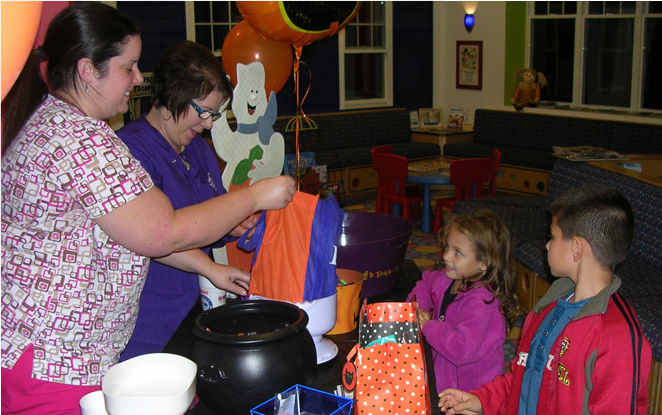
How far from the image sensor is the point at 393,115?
8992mm

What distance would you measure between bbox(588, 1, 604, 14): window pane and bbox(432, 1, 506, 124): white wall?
1075 mm

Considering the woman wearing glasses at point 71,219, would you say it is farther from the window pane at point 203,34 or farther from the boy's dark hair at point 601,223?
the window pane at point 203,34

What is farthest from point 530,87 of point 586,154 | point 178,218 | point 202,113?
point 178,218

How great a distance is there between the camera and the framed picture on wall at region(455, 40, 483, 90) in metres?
8.94

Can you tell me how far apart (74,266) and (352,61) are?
8000 mm

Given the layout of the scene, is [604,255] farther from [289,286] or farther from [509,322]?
[289,286]

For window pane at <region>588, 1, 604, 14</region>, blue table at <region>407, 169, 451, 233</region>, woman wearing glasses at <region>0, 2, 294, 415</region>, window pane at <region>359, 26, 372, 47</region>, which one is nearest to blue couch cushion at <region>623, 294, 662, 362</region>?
woman wearing glasses at <region>0, 2, 294, 415</region>

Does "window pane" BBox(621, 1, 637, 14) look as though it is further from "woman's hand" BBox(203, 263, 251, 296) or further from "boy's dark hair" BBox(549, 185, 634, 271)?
"woman's hand" BBox(203, 263, 251, 296)

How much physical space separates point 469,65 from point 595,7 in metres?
1.82

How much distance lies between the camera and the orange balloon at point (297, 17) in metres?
2.58

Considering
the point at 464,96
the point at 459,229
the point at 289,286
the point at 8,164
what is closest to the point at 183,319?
the point at 289,286

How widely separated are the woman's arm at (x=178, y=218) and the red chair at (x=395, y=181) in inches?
180

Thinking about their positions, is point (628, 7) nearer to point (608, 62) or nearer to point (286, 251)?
point (608, 62)

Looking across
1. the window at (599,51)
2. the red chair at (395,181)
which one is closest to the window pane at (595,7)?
the window at (599,51)
